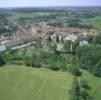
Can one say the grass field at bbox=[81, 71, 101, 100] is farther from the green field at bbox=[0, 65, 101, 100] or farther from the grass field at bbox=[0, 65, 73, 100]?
the grass field at bbox=[0, 65, 73, 100]

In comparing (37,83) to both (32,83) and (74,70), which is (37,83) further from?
(74,70)

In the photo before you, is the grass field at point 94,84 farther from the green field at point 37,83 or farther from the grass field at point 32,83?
the grass field at point 32,83

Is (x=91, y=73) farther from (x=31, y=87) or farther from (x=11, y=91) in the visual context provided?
(x=11, y=91)

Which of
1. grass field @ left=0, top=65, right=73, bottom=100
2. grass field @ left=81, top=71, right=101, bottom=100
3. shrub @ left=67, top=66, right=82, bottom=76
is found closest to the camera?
grass field @ left=0, top=65, right=73, bottom=100

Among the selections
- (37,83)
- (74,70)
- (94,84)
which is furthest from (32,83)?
(94,84)

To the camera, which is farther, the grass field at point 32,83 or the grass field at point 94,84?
the grass field at point 94,84

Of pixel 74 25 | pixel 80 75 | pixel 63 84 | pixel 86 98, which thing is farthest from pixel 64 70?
pixel 74 25

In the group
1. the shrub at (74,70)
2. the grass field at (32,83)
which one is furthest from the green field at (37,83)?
the shrub at (74,70)

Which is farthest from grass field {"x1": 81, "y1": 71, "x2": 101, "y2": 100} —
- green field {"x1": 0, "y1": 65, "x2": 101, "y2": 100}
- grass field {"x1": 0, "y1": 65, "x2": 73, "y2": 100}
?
grass field {"x1": 0, "y1": 65, "x2": 73, "y2": 100}

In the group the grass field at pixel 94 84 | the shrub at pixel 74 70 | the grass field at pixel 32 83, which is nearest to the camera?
the grass field at pixel 32 83

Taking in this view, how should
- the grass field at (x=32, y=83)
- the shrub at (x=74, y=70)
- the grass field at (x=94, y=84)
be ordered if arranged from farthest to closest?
1. the shrub at (x=74, y=70)
2. the grass field at (x=94, y=84)
3. the grass field at (x=32, y=83)
